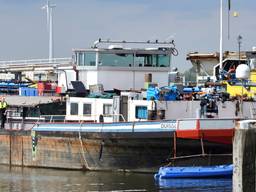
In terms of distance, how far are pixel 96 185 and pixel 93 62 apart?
8.85 meters

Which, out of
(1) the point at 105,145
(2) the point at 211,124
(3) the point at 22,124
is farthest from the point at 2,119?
(2) the point at 211,124

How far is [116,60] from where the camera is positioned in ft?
109

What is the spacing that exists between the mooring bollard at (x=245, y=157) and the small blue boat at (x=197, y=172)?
8858 millimetres

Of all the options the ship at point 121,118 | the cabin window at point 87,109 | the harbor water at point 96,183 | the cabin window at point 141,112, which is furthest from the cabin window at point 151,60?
the harbor water at point 96,183

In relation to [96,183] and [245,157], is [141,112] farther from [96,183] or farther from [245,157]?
[245,157]

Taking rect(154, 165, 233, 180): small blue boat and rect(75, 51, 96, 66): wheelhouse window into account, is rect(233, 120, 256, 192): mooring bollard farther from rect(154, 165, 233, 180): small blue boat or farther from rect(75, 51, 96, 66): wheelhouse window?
rect(75, 51, 96, 66): wheelhouse window

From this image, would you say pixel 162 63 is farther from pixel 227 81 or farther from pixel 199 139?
pixel 199 139

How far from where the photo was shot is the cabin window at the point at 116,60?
33.0 m

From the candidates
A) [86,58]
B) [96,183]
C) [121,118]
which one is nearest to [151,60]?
[86,58]

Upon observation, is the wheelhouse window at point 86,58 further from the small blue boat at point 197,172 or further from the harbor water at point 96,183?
the small blue boat at point 197,172

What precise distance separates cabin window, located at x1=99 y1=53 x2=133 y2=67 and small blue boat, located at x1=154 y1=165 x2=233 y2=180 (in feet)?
27.5

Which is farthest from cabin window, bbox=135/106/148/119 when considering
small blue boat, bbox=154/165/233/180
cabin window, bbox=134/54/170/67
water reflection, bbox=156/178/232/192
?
cabin window, bbox=134/54/170/67

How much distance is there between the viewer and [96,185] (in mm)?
25641

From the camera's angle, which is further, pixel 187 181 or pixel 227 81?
pixel 227 81
